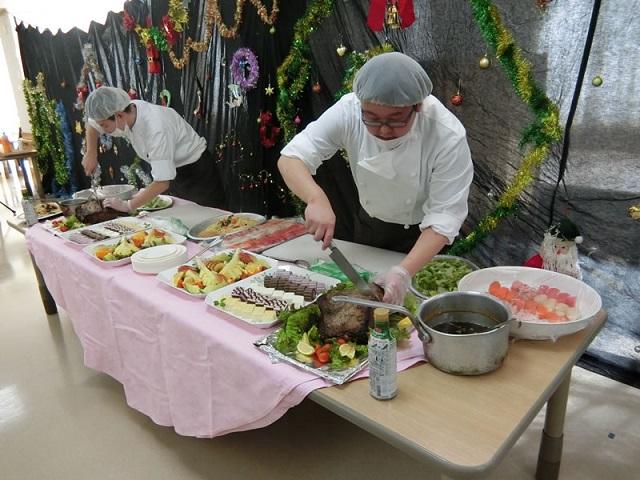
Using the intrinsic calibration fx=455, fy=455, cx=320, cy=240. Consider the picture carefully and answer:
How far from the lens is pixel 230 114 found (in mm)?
3004

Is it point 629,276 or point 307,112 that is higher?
point 307,112

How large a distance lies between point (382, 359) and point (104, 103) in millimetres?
2410

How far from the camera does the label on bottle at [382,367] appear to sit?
101cm

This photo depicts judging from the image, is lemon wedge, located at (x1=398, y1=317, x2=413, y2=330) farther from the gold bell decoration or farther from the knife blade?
the gold bell decoration

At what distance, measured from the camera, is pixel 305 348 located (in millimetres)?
1228

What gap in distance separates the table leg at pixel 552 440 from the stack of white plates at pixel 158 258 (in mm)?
1521

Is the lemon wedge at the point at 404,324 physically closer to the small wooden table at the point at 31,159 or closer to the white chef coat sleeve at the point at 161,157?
the white chef coat sleeve at the point at 161,157

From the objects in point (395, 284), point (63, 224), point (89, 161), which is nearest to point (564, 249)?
point (395, 284)

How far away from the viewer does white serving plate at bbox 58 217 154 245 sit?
2.27 m

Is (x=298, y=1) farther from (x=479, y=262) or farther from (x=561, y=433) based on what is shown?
(x=561, y=433)

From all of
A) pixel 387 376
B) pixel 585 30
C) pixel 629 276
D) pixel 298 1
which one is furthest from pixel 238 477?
pixel 298 1

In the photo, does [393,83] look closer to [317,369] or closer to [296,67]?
[317,369]

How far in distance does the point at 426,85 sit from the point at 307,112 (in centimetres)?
136

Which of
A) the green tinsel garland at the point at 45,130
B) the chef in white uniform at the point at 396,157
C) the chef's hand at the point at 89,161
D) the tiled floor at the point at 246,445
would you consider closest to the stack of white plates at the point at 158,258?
the chef in white uniform at the point at 396,157
